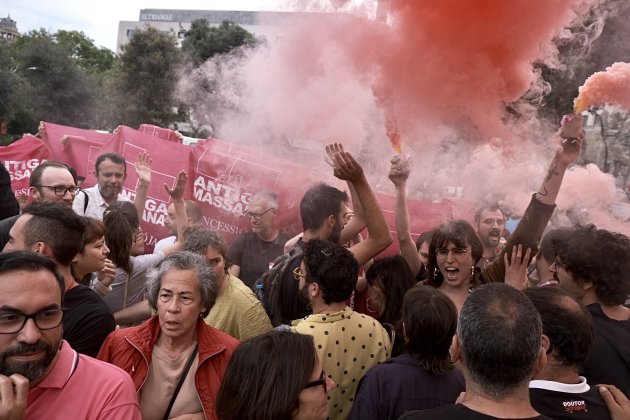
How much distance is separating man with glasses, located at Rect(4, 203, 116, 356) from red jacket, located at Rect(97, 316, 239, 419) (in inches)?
3.8

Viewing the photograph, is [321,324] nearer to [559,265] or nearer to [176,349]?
[176,349]

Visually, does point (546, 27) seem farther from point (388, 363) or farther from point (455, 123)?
point (388, 363)

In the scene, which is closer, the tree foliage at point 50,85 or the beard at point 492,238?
the beard at point 492,238

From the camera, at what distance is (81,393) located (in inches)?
79.7

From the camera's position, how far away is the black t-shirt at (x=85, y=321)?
9.21 feet

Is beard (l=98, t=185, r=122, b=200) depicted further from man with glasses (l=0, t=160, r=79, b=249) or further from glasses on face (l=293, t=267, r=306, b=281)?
glasses on face (l=293, t=267, r=306, b=281)

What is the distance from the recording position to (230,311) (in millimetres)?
3621

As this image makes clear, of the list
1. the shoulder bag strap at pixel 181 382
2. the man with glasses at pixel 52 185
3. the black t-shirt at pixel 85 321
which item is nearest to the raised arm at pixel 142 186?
the man with glasses at pixel 52 185

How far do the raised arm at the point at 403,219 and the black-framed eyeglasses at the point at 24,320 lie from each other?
2790 mm

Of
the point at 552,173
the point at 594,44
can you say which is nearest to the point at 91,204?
the point at 552,173

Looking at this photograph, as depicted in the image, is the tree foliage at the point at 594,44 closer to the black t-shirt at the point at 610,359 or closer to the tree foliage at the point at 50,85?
the black t-shirt at the point at 610,359

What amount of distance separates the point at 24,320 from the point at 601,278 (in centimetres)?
283

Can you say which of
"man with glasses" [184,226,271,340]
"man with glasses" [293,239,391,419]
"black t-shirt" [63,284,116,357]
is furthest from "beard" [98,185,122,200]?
"man with glasses" [293,239,391,419]

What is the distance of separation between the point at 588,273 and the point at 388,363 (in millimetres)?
1297
